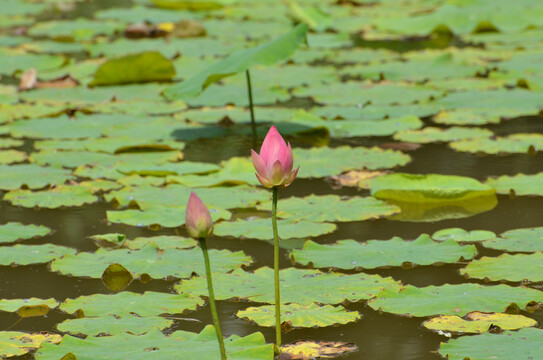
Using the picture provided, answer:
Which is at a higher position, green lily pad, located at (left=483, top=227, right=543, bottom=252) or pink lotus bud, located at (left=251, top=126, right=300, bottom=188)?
pink lotus bud, located at (left=251, top=126, right=300, bottom=188)

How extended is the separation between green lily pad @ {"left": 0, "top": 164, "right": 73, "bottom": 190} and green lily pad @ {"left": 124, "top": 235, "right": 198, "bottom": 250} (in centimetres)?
69

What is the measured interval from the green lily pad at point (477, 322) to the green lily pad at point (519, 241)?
0.49 m

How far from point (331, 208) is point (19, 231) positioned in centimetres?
95

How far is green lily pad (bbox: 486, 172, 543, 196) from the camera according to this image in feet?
9.30

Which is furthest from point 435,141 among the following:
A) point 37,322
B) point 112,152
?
point 37,322

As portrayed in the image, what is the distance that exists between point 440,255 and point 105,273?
0.87 meters

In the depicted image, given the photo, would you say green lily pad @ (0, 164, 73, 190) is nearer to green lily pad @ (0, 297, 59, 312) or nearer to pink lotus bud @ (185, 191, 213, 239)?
green lily pad @ (0, 297, 59, 312)

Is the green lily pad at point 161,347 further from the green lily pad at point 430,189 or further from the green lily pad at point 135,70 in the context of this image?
the green lily pad at point 135,70

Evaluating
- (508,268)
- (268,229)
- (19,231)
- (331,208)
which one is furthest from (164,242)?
(508,268)

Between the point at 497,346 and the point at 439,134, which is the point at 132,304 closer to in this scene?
the point at 497,346

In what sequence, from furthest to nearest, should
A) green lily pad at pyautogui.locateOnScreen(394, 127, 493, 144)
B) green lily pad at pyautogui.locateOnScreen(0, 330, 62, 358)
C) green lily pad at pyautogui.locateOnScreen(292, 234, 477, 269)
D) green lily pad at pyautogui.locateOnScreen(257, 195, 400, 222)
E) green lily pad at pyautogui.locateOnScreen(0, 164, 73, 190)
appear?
green lily pad at pyautogui.locateOnScreen(394, 127, 493, 144), green lily pad at pyautogui.locateOnScreen(0, 164, 73, 190), green lily pad at pyautogui.locateOnScreen(257, 195, 400, 222), green lily pad at pyautogui.locateOnScreen(292, 234, 477, 269), green lily pad at pyautogui.locateOnScreen(0, 330, 62, 358)

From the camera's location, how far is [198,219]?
146 cm

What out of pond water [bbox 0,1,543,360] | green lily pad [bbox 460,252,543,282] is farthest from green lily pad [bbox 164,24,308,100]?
green lily pad [bbox 460,252,543,282]

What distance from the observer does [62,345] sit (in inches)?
67.4
